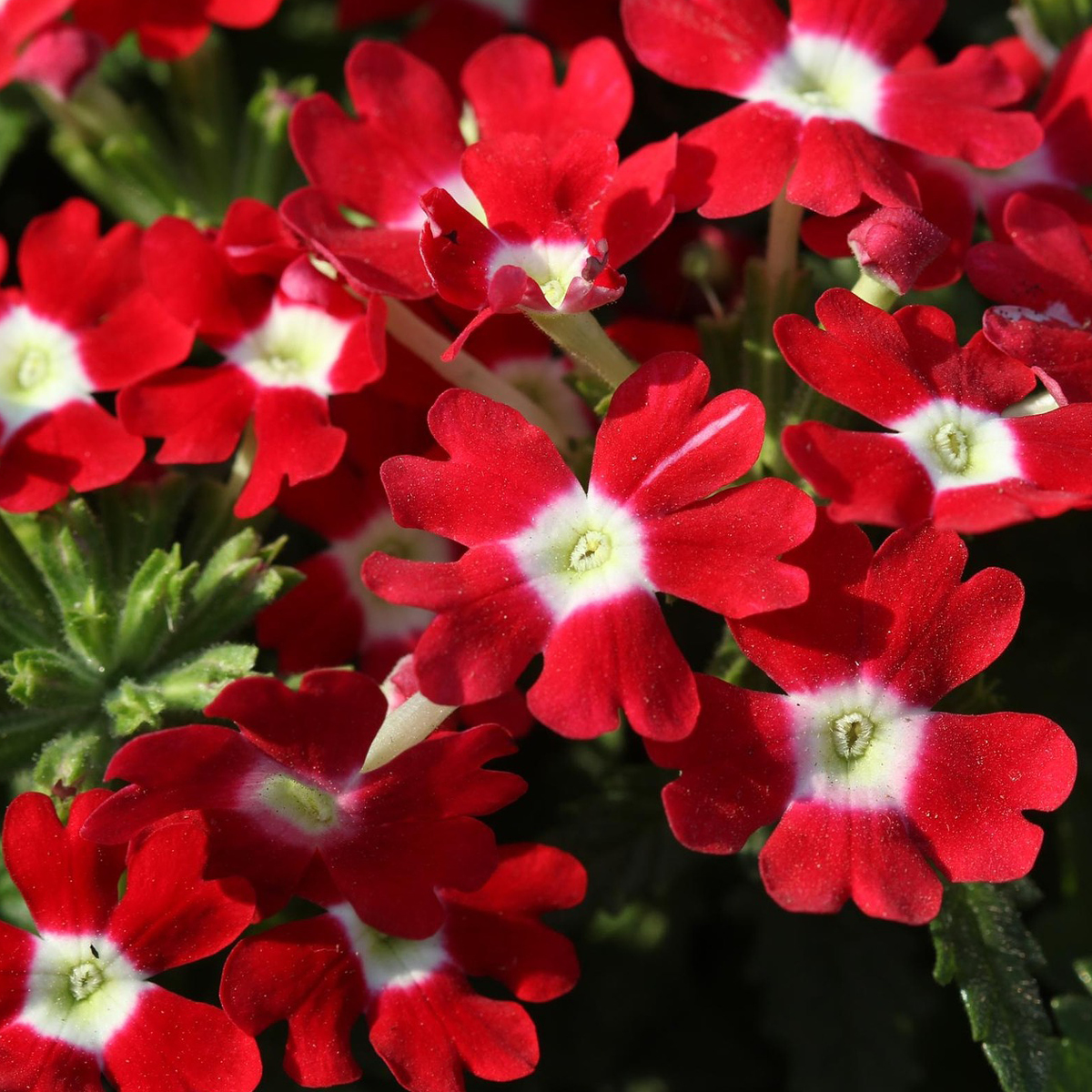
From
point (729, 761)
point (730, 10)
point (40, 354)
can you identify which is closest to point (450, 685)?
point (729, 761)

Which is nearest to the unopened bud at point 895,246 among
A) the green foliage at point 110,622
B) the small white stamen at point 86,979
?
the green foliage at point 110,622

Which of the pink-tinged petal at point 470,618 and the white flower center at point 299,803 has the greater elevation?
the pink-tinged petal at point 470,618

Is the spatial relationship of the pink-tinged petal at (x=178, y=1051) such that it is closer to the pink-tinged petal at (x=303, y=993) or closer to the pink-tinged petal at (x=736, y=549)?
the pink-tinged petal at (x=303, y=993)

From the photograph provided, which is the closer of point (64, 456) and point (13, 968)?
point (13, 968)

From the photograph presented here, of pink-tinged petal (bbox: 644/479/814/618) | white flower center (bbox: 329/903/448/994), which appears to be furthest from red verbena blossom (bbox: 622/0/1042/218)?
white flower center (bbox: 329/903/448/994)

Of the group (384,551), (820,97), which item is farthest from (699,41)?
(384,551)

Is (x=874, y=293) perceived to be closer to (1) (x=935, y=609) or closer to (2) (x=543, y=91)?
(1) (x=935, y=609)
